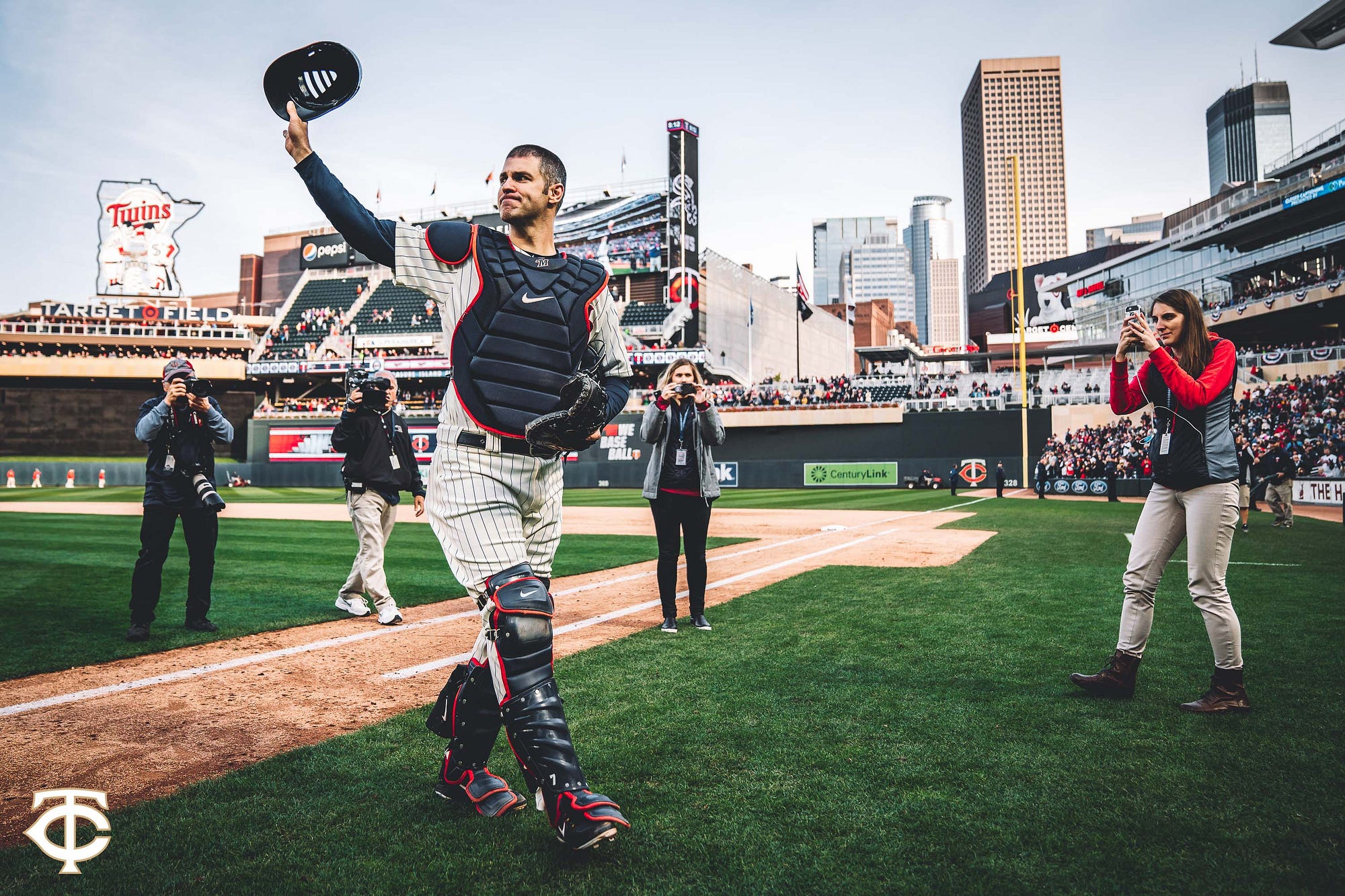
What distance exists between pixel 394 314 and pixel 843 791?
60.0 meters

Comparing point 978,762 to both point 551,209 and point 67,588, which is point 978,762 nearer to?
point 551,209

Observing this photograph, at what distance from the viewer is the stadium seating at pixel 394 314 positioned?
5700 centimetres

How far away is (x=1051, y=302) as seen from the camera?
74.5m

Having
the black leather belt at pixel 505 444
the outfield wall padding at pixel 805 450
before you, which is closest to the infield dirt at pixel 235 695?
the black leather belt at pixel 505 444

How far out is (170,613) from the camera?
7078 millimetres

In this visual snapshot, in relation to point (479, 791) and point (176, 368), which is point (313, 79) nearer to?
point (479, 791)

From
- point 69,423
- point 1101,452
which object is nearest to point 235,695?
point 1101,452

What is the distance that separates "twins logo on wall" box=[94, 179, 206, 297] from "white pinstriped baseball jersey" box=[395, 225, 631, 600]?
64268mm

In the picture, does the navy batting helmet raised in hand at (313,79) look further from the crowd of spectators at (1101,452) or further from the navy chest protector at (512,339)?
the crowd of spectators at (1101,452)

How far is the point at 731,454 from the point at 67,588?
34.8m

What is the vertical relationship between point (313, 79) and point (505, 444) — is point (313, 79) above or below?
above

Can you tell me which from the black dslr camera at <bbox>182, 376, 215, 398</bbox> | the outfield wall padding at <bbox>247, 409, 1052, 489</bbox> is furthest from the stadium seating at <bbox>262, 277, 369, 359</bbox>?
the black dslr camera at <bbox>182, 376, 215, 398</bbox>

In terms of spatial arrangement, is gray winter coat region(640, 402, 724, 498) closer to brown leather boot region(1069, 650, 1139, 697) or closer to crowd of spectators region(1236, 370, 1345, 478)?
brown leather boot region(1069, 650, 1139, 697)

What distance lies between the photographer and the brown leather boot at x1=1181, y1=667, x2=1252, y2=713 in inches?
154
